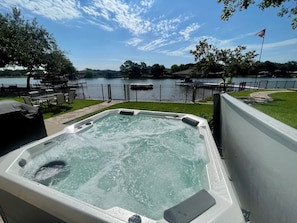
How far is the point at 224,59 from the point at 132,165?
14.2 m

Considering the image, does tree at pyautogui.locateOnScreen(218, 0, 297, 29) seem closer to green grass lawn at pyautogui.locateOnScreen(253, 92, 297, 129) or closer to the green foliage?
green grass lawn at pyautogui.locateOnScreen(253, 92, 297, 129)

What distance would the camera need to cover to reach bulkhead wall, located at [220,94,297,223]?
122 cm

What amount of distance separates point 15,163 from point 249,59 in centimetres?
1694

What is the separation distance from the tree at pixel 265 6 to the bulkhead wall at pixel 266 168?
724 centimetres

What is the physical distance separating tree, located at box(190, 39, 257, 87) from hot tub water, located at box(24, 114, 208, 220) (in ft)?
39.1

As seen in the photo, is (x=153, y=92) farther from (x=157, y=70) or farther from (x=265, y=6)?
(x=157, y=70)

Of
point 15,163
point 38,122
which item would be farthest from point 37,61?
point 15,163

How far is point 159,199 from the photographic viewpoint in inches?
85.4

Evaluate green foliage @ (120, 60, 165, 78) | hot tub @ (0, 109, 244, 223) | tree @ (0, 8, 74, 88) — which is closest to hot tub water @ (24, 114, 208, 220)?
hot tub @ (0, 109, 244, 223)

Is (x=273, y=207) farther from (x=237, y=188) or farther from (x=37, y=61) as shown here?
(x=37, y=61)

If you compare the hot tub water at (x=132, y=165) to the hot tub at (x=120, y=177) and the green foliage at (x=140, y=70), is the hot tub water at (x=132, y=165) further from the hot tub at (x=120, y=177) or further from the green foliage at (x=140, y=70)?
the green foliage at (x=140, y=70)

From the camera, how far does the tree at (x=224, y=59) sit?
13.9 metres

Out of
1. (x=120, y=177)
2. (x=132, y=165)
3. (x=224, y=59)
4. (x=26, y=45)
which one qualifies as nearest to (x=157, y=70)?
(x=26, y=45)

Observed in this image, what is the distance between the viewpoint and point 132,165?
302 centimetres
